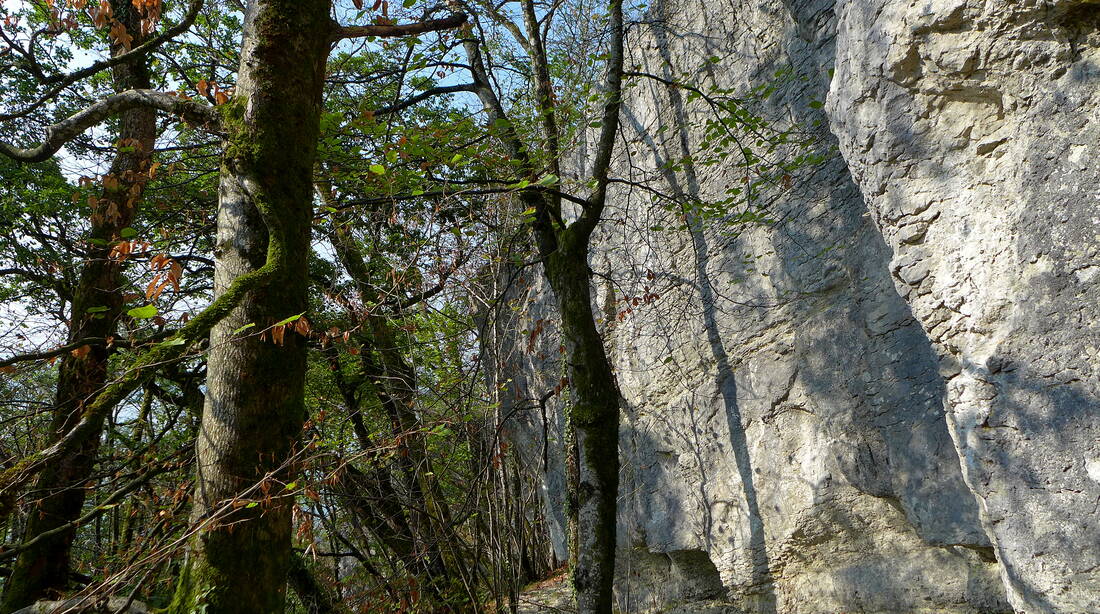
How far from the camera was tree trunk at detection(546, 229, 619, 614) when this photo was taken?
416 centimetres

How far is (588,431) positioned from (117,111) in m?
3.05

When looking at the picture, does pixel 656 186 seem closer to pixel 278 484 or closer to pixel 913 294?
pixel 913 294

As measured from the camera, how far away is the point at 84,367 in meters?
4.59

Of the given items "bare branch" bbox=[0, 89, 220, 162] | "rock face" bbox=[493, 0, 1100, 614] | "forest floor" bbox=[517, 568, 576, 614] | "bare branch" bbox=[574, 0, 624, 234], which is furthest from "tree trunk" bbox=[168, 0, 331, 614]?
"forest floor" bbox=[517, 568, 576, 614]

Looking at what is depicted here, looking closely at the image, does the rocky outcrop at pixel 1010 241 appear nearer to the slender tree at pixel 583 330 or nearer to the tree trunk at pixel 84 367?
the slender tree at pixel 583 330

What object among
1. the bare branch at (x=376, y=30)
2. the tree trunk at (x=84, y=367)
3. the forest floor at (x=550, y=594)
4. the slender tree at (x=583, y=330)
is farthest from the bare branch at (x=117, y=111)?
the forest floor at (x=550, y=594)

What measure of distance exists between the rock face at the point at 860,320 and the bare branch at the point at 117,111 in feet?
8.35

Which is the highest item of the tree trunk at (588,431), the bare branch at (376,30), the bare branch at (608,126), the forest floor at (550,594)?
the bare branch at (608,126)

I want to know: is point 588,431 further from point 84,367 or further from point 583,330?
point 84,367

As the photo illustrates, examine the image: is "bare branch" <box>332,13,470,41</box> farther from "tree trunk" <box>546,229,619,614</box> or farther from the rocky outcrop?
the rocky outcrop

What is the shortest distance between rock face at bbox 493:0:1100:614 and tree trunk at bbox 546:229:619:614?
1.22 feet

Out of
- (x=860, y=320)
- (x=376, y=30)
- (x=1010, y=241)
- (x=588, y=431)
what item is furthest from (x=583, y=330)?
(x=1010, y=241)

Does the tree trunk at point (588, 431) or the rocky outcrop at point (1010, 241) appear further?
the tree trunk at point (588, 431)

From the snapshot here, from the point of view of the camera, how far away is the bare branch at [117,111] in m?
2.36
